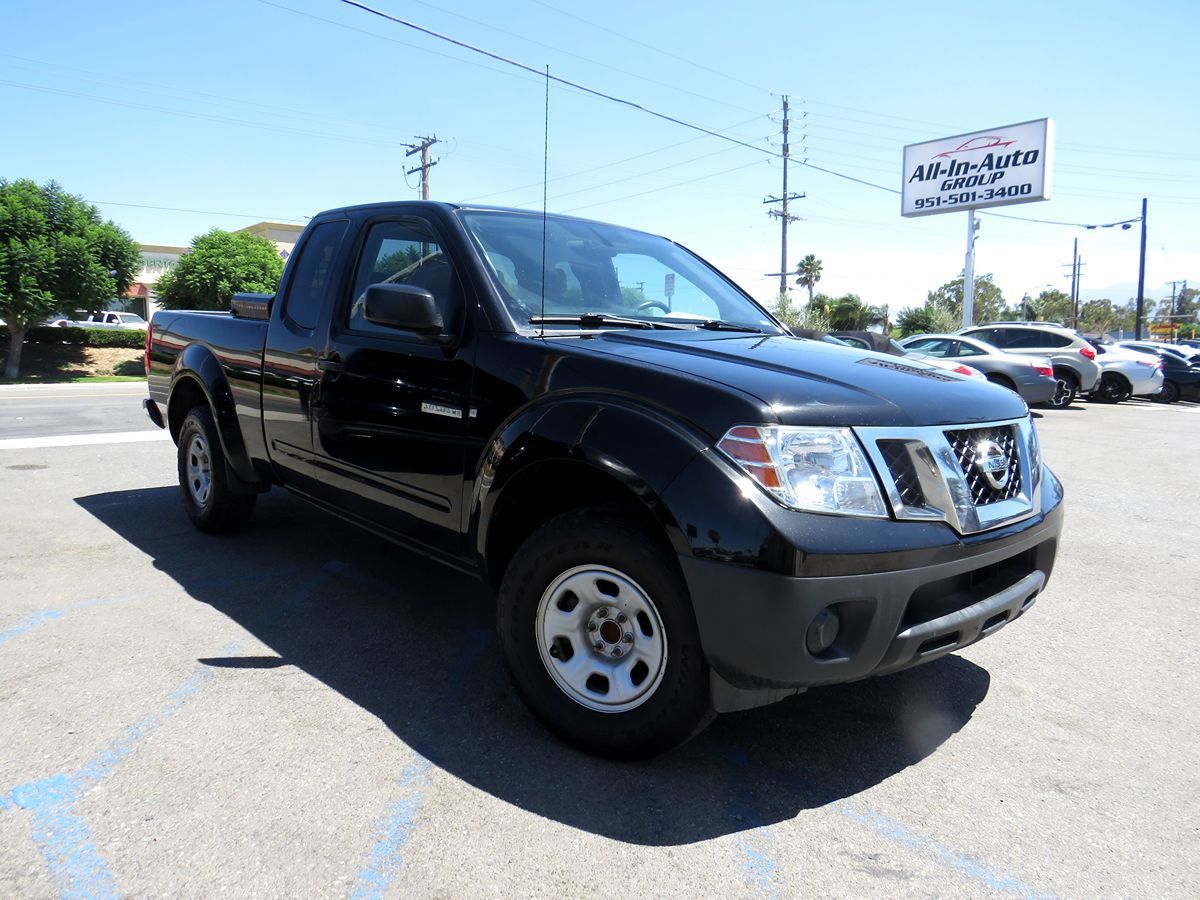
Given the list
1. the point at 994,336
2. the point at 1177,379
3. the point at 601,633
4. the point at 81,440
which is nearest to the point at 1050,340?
the point at 994,336

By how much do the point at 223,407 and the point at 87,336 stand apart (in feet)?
83.0

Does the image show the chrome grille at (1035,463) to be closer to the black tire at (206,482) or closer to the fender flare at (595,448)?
the fender flare at (595,448)

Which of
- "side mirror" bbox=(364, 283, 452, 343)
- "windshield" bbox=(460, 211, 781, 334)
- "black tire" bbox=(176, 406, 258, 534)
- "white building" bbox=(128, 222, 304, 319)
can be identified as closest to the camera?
"side mirror" bbox=(364, 283, 452, 343)

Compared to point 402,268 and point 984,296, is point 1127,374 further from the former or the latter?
point 984,296

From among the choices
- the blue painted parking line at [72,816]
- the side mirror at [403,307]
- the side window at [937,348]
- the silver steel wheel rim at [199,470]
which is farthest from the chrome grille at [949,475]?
the side window at [937,348]

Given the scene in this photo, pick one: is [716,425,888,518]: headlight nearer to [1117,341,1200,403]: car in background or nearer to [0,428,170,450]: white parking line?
[0,428,170,450]: white parking line

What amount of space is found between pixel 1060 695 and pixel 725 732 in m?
1.39

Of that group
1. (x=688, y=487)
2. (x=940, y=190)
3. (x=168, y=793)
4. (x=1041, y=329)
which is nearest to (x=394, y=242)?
(x=688, y=487)

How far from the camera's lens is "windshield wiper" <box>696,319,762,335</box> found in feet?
12.0

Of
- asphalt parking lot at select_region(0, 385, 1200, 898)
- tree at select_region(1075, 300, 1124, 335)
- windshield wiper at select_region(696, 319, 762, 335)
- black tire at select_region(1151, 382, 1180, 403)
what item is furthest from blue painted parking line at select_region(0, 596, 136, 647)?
tree at select_region(1075, 300, 1124, 335)

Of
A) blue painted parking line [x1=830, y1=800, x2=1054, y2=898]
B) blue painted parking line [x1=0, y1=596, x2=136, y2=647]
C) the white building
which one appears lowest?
blue painted parking line [x1=830, y1=800, x2=1054, y2=898]

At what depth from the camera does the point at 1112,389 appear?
2019 cm

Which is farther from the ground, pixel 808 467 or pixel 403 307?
pixel 403 307

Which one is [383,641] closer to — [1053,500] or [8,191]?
[1053,500]
